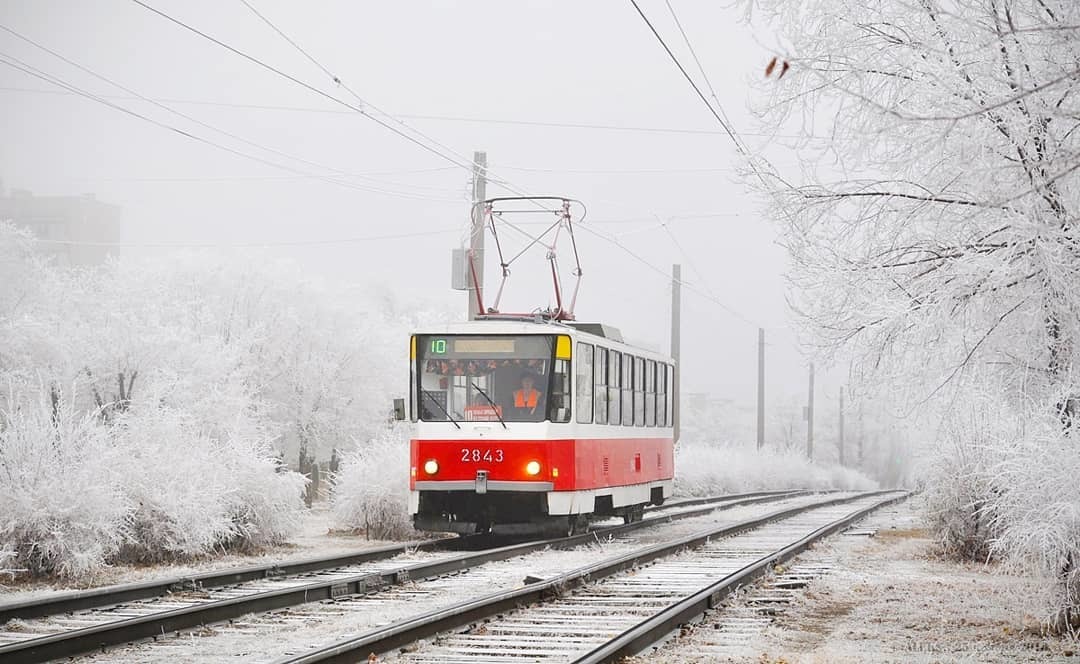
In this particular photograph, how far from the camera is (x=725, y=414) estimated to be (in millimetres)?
154375

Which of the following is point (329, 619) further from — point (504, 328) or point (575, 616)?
point (504, 328)

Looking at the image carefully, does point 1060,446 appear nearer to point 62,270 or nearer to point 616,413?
point 616,413

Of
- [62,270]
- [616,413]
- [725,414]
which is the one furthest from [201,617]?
[725,414]

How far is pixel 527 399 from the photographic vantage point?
18391 millimetres

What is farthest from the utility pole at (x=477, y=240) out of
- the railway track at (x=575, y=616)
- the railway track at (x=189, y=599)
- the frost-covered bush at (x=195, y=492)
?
the railway track at (x=575, y=616)

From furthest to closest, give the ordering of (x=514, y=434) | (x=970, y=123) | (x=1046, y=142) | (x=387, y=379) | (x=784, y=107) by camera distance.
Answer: (x=387, y=379)
(x=514, y=434)
(x=784, y=107)
(x=970, y=123)
(x=1046, y=142)

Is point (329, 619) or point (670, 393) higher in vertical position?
point (670, 393)

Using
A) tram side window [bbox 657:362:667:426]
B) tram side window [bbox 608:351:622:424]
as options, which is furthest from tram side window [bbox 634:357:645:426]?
tram side window [bbox 657:362:667:426]

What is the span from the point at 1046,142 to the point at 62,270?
155 ft

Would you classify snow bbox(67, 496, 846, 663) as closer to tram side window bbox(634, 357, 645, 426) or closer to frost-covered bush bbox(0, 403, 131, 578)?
frost-covered bush bbox(0, 403, 131, 578)

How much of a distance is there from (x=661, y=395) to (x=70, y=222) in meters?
89.7

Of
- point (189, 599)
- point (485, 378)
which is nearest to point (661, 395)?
point (485, 378)

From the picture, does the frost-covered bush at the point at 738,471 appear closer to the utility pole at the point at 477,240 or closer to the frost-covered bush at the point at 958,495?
the utility pole at the point at 477,240

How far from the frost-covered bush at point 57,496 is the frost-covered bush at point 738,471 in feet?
92.6
